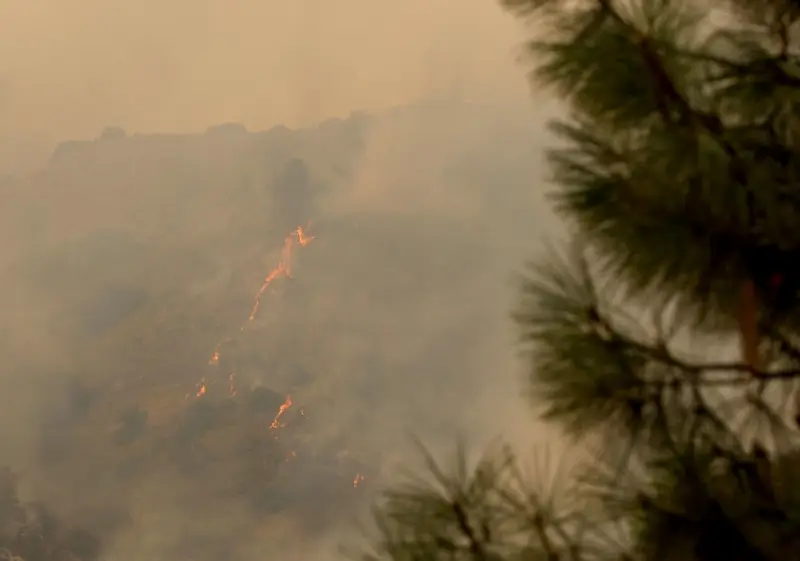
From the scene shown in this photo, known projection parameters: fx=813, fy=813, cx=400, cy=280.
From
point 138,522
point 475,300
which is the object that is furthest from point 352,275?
point 138,522

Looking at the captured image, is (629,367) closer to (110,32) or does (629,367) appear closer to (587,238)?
(587,238)

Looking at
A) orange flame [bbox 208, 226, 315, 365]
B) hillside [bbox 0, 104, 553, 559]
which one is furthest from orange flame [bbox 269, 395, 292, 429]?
orange flame [bbox 208, 226, 315, 365]

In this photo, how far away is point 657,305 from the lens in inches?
26.6

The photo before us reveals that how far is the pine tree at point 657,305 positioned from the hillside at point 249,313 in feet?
4.05

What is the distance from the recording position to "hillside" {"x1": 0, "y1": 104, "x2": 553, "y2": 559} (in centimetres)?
193

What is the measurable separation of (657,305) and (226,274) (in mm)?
1654

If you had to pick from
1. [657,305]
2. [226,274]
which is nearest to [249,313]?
[226,274]

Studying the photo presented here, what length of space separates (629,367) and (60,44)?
82.4 inches

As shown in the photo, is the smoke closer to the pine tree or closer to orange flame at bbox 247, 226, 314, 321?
orange flame at bbox 247, 226, 314, 321

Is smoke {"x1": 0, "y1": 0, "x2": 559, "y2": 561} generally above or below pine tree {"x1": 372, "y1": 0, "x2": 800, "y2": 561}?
above

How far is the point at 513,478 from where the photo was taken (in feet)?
1.98

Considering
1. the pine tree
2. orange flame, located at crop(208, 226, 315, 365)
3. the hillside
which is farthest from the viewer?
orange flame, located at crop(208, 226, 315, 365)

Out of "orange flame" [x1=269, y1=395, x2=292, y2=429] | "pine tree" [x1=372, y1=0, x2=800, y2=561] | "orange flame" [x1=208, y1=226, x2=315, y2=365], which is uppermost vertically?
"orange flame" [x1=208, y1=226, x2=315, y2=365]

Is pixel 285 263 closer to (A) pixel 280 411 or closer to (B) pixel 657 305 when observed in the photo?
(A) pixel 280 411
